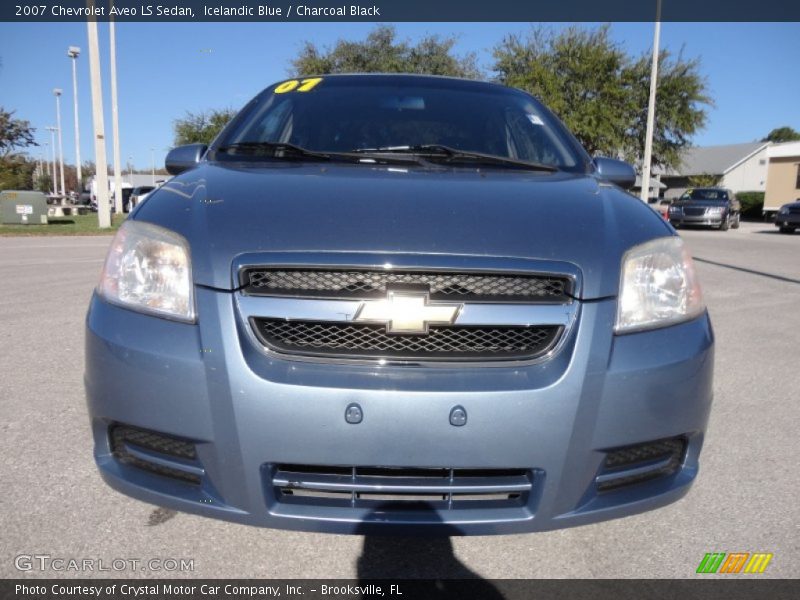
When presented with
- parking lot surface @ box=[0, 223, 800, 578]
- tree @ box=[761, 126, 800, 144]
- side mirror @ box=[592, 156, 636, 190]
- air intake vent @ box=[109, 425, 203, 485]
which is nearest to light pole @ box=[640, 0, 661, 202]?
parking lot surface @ box=[0, 223, 800, 578]

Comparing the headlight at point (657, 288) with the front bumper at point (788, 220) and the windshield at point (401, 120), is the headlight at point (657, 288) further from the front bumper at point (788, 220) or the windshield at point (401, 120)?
the front bumper at point (788, 220)

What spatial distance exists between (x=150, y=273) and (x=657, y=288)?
1.43 metres

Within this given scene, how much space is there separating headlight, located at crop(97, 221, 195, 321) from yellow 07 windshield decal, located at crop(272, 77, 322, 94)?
5.04 feet

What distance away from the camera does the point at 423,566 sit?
76.4 inches

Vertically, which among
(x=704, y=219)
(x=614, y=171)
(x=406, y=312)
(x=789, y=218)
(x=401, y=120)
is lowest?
(x=704, y=219)

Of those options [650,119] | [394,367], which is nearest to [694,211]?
[650,119]

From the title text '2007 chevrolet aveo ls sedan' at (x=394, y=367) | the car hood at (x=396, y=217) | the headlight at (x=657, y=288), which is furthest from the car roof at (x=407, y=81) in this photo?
the headlight at (x=657, y=288)

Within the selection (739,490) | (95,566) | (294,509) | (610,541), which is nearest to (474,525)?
(294,509)

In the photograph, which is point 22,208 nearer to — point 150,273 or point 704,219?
point 150,273

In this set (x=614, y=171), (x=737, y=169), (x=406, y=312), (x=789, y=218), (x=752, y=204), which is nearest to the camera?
(x=406, y=312)

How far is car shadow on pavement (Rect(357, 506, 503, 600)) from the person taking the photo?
183 cm

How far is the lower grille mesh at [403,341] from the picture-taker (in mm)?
1625

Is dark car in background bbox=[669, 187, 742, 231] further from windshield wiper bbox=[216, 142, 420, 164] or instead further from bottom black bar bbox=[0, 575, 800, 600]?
bottom black bar bbox=[0, 575, 800, 600]

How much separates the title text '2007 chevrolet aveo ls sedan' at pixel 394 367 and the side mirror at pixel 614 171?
909 mm
